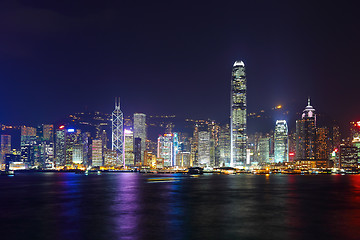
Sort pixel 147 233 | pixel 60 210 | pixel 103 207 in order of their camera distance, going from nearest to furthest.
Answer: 1. pixel 147 233
2. pixel 60 210
3. pixel 103 207

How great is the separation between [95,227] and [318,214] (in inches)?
1219

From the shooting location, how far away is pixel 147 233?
4203 centimetres

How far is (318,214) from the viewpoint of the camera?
57750mm

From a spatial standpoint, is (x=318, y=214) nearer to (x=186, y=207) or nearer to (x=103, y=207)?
(x=186, y=207)

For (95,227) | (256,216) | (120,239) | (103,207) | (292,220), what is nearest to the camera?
(120,239)

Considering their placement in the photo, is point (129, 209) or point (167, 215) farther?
point (129, 209)

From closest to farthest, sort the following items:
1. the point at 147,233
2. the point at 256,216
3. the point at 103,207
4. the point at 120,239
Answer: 1. the point at 120,239
2. the point at 147,233
3. the point at 256,216
4. the point at 103,207

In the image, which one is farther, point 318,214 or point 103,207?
point 103,207

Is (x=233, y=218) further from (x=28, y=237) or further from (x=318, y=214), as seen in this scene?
(x=28, y=237)

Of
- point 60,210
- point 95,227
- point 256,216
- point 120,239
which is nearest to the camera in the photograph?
point 120,239

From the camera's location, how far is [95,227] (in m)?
45.5

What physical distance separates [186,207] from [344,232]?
2754 centimetres

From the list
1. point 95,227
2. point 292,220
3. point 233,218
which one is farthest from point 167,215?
point 292,220

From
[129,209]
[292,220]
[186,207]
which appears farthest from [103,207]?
[292,220]
